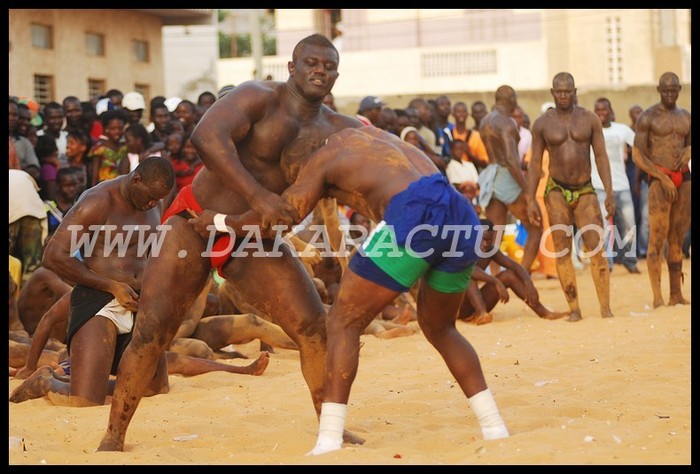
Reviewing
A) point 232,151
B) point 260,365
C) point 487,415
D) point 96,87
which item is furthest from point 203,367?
point 96,87

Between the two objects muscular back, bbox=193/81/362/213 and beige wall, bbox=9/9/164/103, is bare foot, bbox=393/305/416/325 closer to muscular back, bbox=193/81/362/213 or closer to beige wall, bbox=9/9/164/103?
muscular back, bbox=193/81/362/213

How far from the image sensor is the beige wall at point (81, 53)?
2028 cm

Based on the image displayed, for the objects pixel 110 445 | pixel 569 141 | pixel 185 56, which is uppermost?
pixel 185 56

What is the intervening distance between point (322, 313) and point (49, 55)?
1648cm

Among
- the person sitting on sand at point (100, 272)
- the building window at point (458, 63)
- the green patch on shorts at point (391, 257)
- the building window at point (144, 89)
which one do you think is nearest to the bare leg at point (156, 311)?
the green patch on shorts at point (391, 257)

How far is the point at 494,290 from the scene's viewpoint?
429 inches

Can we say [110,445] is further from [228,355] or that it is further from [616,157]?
[616,157]

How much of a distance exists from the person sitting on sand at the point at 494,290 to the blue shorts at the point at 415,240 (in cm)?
544

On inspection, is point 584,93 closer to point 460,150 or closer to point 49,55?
point 460,150

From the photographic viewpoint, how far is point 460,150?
14656 millimetres

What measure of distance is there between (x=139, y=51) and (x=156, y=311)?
61.5 feet

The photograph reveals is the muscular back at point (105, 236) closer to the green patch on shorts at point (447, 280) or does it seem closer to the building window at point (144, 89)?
the green patch on shorts at point (447, 280)

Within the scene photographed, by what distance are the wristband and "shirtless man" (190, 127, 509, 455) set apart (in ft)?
0.21

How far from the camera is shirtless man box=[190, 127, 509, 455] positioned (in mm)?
5199
